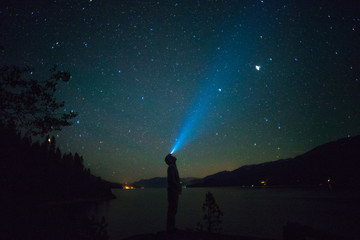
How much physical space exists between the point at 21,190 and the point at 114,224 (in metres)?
31.4

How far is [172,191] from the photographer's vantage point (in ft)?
27.4

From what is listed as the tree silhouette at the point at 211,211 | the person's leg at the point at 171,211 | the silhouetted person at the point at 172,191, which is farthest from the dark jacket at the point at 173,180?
the tree silhouette at the point at 211,211

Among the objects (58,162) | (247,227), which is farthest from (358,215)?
(58,162)

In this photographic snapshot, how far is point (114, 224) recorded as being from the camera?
2574 inches

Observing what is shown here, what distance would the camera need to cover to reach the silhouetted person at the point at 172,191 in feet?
26.3

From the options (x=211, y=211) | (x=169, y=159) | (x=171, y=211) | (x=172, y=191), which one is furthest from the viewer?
(x=211, y=211)

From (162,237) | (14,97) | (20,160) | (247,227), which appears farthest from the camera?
(20,160)

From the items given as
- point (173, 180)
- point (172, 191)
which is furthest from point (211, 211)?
point (173, 180)

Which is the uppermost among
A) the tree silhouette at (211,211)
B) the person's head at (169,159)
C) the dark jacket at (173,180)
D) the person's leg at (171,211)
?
the person's head at (169,159)

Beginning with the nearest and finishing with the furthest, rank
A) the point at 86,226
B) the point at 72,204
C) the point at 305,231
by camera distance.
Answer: the point at 305,231 < the point at 86,226 < the point at 72,204

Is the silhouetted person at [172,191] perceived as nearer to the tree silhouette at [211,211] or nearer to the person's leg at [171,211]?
the person's leg at [171,211]

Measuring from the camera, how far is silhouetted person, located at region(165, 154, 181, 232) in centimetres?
802

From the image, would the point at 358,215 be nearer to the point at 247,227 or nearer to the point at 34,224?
the point at 247,227

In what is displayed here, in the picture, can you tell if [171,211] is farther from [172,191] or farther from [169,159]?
[169,159]
